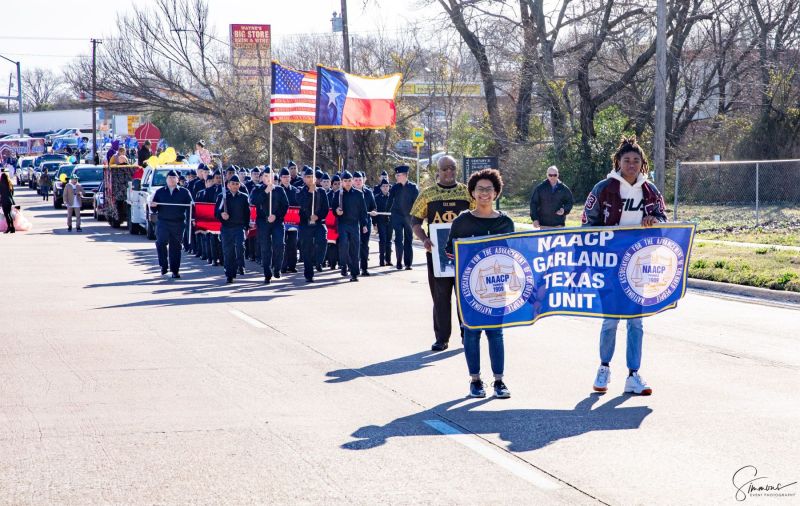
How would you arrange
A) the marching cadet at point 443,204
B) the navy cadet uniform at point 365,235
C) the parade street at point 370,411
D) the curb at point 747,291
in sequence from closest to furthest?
1. the parade street at point 370,411
2. the marching cadet at point 443,204
3. the curb at point 747,291
4. the navy cadet uniform at point 365,235

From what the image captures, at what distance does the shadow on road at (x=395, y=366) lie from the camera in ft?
32.5

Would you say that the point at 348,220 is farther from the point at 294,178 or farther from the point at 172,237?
the point at 294,178

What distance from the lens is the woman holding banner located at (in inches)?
346

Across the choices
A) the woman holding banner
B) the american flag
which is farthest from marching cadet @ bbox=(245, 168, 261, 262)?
the woman holding banner

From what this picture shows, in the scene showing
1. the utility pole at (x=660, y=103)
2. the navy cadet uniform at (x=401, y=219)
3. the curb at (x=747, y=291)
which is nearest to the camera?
the curb at (x=747, y=291)

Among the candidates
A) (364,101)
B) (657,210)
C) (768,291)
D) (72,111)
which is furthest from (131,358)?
(72,111)

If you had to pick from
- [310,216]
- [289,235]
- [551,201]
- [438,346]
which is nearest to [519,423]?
[438,346]

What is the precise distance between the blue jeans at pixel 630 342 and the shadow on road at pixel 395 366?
1932mm

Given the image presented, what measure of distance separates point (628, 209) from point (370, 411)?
8.67ft

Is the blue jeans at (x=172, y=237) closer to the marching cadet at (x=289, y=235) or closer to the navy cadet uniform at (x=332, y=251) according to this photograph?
the marching cadet at (x=289, y=235)

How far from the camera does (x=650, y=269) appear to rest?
9.12 m

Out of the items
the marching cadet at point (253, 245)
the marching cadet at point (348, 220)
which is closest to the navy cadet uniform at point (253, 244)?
the marching cadet at point (253, 245)

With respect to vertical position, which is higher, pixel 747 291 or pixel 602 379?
pixel 602 379

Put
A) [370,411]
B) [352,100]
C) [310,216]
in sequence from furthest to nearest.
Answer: [352,100] < [310,216] < [370,411]
